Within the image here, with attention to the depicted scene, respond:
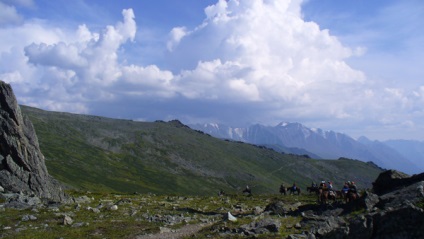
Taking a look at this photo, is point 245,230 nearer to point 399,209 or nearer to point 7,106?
point 399,209

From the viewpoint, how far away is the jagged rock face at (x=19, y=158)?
171ft

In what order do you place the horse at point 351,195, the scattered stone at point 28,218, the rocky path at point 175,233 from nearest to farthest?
the rocky path at point 175,233 → the scattered stone at point 28,218 → the horse at point 351,195

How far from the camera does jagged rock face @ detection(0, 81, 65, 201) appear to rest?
5225 cm

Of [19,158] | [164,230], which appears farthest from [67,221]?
[19,158]

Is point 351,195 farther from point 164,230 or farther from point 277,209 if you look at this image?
point 164,230

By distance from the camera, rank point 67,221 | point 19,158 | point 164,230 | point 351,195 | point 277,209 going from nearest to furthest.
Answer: point 164,230
point 67,221
point 351,195
point 277,209
point 19,158

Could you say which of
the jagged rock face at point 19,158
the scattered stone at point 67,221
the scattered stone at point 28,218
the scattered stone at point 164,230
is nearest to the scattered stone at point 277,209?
the scattered stone at point 164,230

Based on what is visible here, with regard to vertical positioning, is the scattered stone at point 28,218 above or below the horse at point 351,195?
below

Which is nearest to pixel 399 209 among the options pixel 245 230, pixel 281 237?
pixel 281 237

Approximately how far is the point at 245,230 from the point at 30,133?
4476cm

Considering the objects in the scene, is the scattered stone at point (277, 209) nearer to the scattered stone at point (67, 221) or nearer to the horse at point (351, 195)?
the horse at point (351, 195)

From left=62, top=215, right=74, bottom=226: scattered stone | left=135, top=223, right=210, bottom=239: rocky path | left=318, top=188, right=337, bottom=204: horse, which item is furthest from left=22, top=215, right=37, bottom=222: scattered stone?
left=318, top=188, right=337, bottom=204: horse

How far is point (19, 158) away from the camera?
2157 inches

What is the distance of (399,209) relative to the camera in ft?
64.6
